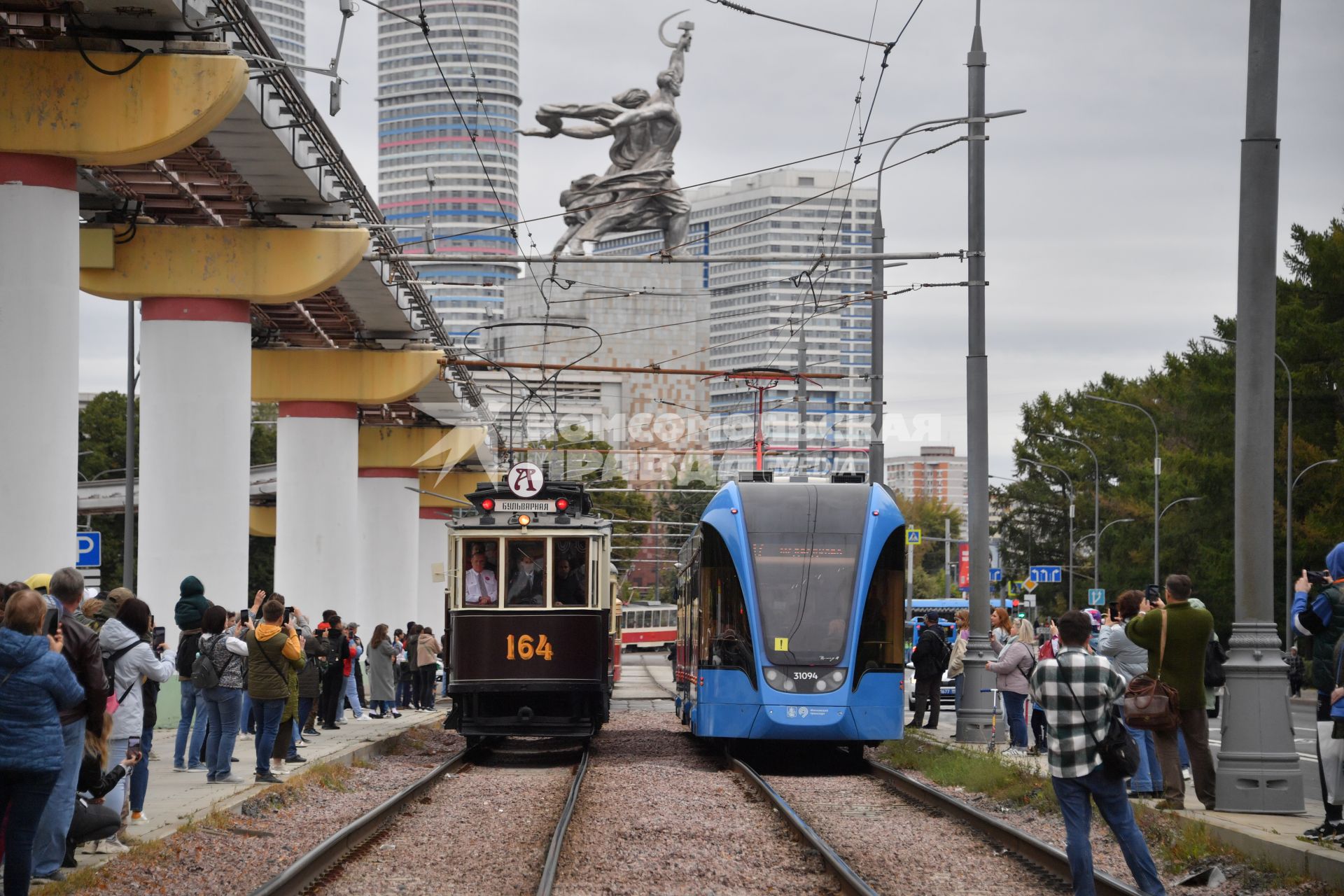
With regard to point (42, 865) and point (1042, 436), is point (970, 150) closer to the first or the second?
point (42, 865)

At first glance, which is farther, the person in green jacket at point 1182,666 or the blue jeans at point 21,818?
the person in green jacket at point 1182,666

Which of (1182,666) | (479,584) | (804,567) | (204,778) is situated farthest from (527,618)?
(1182,666)

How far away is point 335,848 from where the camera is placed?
11867 millimetres

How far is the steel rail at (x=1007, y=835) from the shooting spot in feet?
33.8

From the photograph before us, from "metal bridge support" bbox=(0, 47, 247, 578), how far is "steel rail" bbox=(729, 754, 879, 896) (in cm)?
678

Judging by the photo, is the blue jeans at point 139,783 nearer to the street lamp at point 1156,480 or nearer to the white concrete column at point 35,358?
the white concrete column at point 35,358

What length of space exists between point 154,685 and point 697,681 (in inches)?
321

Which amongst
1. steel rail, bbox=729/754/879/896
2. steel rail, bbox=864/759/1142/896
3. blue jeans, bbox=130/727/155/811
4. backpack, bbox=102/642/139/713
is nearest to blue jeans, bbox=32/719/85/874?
backpack, bbox=102/642/139/713

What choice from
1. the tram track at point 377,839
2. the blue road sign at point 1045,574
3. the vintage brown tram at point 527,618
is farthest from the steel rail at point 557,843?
the blue road sign at point 1045,574

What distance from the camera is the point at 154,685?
514 inches

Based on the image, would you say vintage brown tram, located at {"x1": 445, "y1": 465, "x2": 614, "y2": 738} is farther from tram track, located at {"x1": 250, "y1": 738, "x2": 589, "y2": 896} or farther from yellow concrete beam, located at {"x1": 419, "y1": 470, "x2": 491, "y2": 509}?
yellow concrete beam, located at {"x1": 419, "y1": 470, "x2": 491, "y2": 509}

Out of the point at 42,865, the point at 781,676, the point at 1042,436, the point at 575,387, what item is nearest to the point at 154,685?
the point at 42,865

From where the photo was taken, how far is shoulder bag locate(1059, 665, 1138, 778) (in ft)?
30.2

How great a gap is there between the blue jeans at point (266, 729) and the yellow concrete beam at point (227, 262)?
8.12m
